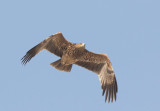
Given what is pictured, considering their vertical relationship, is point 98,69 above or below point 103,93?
above

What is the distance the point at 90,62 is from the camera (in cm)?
1703

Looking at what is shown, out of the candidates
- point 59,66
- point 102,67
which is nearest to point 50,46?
point 59,66

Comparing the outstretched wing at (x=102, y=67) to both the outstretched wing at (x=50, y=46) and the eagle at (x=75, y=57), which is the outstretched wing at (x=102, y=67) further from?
the outstretched wing at (x=50, y=46)

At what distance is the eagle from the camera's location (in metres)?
16.4

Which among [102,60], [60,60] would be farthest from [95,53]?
[60,60]

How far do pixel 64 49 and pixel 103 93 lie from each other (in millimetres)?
2496

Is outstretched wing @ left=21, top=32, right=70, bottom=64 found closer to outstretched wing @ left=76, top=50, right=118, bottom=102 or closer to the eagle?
the eagle

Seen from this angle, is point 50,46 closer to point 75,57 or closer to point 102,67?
point 75,57

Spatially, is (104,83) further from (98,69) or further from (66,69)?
(66,69)

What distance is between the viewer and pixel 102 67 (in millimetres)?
16891

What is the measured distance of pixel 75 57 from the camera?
16719mm

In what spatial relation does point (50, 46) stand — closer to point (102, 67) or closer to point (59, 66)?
point (59, 66)

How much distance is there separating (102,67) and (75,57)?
4.13ft

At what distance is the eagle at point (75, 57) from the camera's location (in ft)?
53.9
